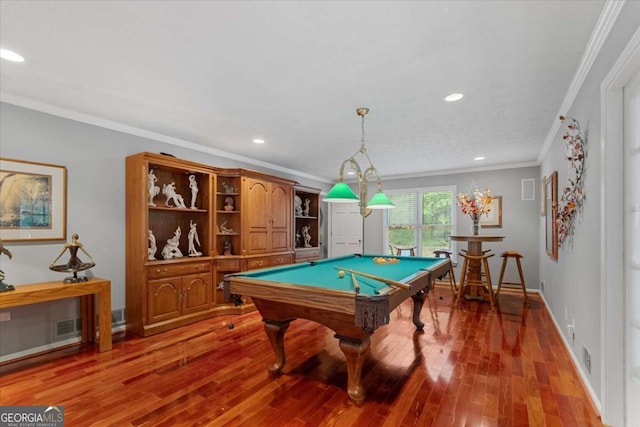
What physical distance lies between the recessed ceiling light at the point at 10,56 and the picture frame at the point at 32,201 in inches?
41.5

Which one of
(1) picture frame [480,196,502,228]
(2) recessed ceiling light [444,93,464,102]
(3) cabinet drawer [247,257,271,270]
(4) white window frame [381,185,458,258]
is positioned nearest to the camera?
(2) recessed ceiling light [444,93,464,102]

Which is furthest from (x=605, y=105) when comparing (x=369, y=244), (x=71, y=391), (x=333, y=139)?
(x=369, y=244)

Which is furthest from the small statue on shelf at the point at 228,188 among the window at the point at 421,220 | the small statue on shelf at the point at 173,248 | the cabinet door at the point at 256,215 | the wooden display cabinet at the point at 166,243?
the window at the point at 421,220

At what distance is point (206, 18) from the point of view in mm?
1742

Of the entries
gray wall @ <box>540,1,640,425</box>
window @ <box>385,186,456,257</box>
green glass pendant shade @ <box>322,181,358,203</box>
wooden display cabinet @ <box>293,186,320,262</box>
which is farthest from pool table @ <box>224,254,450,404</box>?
window @ <box>385,186,456,257</box>

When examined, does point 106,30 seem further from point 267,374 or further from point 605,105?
point 605,105

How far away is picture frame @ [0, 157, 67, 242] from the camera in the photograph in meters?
2.78

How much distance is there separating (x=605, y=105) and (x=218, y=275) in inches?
173

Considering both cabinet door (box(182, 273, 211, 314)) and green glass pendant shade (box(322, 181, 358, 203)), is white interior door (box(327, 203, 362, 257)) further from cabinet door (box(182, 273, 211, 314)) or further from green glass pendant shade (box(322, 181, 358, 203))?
green glass pendant shade (box(322, 181, 358, 203))

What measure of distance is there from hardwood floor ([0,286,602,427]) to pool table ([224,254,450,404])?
0.90 feet

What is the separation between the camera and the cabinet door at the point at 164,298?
3.53 m

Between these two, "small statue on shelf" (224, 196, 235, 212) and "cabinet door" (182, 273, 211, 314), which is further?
"small statue on shelf" (224, 196, 235, 212)
